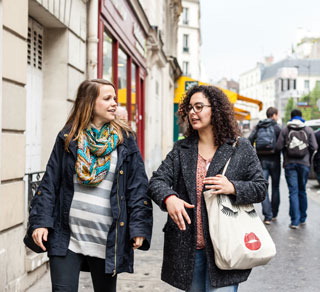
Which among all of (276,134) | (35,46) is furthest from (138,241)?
(276,134)

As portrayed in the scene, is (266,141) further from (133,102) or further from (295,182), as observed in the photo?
(133,102)

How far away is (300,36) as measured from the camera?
13062 centimetres

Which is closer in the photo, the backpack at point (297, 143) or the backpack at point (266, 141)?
the backpack at point (297, 143)

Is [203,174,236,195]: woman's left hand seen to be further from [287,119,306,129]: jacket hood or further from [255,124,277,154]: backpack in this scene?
[287,119,306,129]: jacket hood

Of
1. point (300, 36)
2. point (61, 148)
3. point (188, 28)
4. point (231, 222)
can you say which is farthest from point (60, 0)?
point (300, 36)

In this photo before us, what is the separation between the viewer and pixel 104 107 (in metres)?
3.12

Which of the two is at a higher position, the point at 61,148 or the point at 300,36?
the point at 300,36

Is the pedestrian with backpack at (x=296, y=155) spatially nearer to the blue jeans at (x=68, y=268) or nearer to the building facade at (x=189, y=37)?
the blue jeans at (x=68, y=268)

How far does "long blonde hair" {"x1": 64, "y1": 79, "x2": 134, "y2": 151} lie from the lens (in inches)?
122

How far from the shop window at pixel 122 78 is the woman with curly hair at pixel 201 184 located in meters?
8.96

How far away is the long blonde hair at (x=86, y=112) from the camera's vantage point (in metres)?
3.11

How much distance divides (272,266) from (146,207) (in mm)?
3350

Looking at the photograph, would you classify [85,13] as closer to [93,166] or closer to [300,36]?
[93,166]

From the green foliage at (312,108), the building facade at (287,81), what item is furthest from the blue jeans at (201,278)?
the building facade at (287,81)
